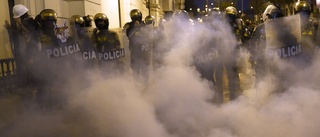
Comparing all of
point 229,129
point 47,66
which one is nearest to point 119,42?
point 47,66

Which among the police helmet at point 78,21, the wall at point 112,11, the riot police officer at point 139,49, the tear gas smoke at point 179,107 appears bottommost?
the tear gas smoke at point 179,107

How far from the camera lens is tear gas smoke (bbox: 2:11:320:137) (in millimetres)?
4234

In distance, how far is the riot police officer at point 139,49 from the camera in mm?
6926

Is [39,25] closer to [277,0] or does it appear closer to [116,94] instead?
[116,94]

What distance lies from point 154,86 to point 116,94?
2.63ft

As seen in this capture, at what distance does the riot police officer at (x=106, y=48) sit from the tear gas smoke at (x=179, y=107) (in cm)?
17

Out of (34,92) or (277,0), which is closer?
(34,92)

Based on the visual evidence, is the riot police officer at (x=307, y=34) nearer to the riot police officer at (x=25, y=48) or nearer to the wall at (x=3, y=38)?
the riot police officer at (x=25, y=48)

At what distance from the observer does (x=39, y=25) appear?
5.53 metres

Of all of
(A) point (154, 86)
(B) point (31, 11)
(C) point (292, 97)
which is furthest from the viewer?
(B) point (31, 11)

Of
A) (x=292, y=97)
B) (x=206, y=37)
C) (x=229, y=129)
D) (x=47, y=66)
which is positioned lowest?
(x=229, y=129)

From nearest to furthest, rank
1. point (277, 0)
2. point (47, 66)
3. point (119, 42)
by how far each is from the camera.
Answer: point (47, 66) < point (119, 42) < point (277, 0)

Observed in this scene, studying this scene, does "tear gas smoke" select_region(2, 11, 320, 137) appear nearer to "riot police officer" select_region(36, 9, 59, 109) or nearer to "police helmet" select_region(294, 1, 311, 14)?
"riot police officer" select_region(36, 9, 59, 109)

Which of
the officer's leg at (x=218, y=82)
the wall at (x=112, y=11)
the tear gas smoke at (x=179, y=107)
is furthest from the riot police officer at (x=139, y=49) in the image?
the wall at (x=112, y=11)
